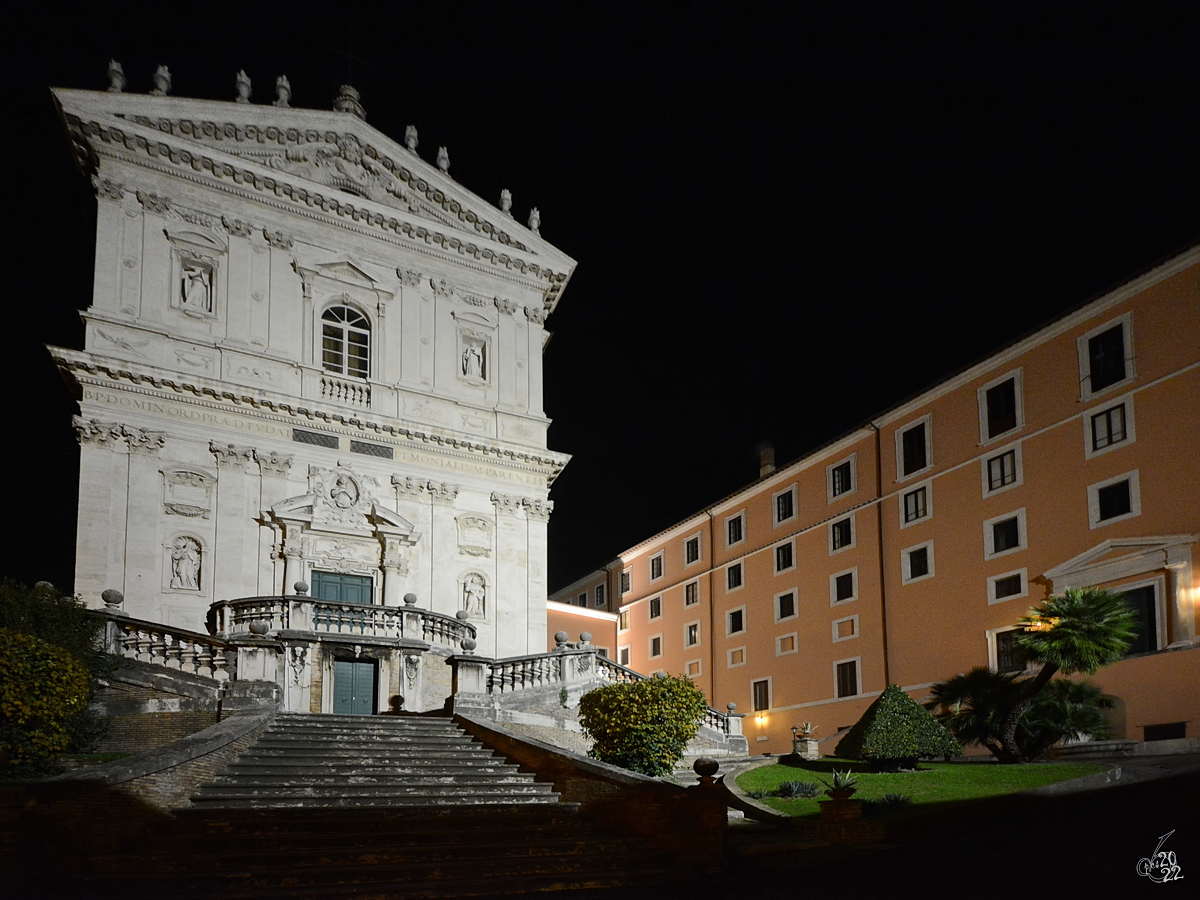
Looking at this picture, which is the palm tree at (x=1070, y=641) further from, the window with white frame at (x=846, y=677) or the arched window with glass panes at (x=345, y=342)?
the arched window with glass panes at (x=345, y=342)

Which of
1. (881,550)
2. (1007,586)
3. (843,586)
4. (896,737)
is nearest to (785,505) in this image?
(843,586)

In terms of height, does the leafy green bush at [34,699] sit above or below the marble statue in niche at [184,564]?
below

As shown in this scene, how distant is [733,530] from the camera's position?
43969mm


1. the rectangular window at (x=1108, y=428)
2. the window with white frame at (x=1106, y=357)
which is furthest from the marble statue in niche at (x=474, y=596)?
the window with white frame at (x=1106, y=357)

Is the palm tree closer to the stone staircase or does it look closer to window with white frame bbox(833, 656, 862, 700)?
the stone staircase

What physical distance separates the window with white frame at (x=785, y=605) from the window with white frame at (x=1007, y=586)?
400 inches

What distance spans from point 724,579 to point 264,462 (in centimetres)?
2212

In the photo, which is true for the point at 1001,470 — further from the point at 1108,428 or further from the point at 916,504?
the point at 1108,428

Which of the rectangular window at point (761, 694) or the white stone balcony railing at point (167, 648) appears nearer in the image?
the white stone balcony railing at point (167, 648)

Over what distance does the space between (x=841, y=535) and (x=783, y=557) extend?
3556mm

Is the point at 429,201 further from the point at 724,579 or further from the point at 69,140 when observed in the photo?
the point at 724,579

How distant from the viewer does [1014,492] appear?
29.9 m

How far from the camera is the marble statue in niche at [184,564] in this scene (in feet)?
81.3

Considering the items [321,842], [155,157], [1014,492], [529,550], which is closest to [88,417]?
[155,157]
